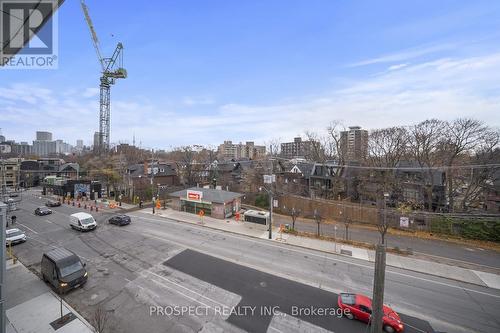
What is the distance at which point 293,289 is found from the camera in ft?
41.6

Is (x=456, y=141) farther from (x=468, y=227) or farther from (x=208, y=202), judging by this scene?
(x=208, y=202)

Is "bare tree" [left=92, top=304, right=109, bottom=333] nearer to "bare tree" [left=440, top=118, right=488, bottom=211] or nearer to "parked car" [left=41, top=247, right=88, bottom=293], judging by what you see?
"parked car" [left=41, top=247, right=88, bottom=293]

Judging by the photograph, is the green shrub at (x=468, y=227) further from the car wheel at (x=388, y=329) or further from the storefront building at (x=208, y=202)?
the storefront building at (x=208, y=202)

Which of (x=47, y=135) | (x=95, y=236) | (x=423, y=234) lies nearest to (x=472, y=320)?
(x=423, y=234)

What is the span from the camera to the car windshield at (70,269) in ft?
38.1

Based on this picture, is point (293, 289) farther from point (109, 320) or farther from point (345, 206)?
point (345, 206)

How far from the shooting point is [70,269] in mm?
11945

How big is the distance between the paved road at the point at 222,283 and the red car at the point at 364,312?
44 centimetres

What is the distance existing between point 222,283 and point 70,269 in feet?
27.4

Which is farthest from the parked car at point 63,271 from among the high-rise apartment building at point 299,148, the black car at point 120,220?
the high-rise apartment building at point 299,148

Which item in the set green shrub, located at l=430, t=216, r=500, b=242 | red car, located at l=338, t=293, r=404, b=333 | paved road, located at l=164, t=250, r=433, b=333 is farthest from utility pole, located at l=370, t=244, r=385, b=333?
green shrub, located at l=430, t=216, r=500, b=242

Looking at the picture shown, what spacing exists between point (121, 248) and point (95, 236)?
4940 millimetres

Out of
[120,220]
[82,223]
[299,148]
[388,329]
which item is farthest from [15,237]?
[299,148]

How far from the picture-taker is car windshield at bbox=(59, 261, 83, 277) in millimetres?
11613
